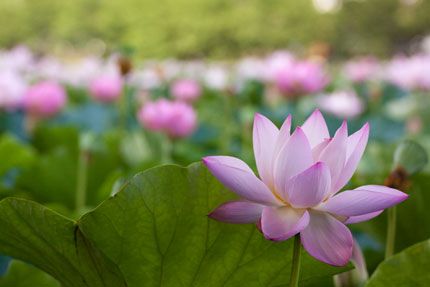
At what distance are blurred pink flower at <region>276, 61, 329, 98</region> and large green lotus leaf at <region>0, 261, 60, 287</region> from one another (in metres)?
1.41

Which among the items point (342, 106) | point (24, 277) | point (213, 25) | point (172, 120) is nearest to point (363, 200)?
point (24, 277)

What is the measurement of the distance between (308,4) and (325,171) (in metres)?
23.2

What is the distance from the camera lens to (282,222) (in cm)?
32

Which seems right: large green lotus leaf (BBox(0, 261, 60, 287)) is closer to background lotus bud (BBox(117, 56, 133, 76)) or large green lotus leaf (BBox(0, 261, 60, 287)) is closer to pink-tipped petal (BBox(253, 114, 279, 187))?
pink-tipped petal (BBox(253, 114, 279, 187))

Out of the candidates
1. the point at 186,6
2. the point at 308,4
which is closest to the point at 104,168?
the point at 186,6

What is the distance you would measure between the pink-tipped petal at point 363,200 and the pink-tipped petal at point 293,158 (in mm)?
28

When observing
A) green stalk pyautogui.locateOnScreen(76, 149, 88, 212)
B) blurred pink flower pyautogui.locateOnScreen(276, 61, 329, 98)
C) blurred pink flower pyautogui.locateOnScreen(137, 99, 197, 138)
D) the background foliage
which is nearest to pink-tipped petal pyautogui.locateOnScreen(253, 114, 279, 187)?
green stalk pyautogui.locateOnScreen(76, 149, 88, 212)

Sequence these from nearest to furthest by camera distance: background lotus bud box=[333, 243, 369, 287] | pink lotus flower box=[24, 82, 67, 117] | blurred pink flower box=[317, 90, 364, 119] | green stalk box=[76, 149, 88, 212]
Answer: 1. background lotus bud box=[333, 243, 369, 287]
2. green stalk box=[76, 149, 88, 212]
3. pink lotus flower box=[24, 82, 67, 117]
4. blurred pink flower box=[317, 90, 364, 119]

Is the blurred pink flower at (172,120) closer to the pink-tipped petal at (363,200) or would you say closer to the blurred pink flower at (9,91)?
the blurred pink flower at (9,91)

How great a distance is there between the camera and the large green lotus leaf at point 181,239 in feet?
1.20

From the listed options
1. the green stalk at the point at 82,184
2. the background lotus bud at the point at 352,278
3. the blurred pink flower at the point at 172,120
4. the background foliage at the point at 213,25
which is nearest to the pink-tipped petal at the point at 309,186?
the background lotus bud at the point at 352,278

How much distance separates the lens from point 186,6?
18109 millimetres

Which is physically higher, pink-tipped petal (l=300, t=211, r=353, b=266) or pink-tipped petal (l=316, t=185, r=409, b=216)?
pink-tipped petal (l=316, t=185, r=409, b=216)

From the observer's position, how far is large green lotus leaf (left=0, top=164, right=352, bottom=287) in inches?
14.5
